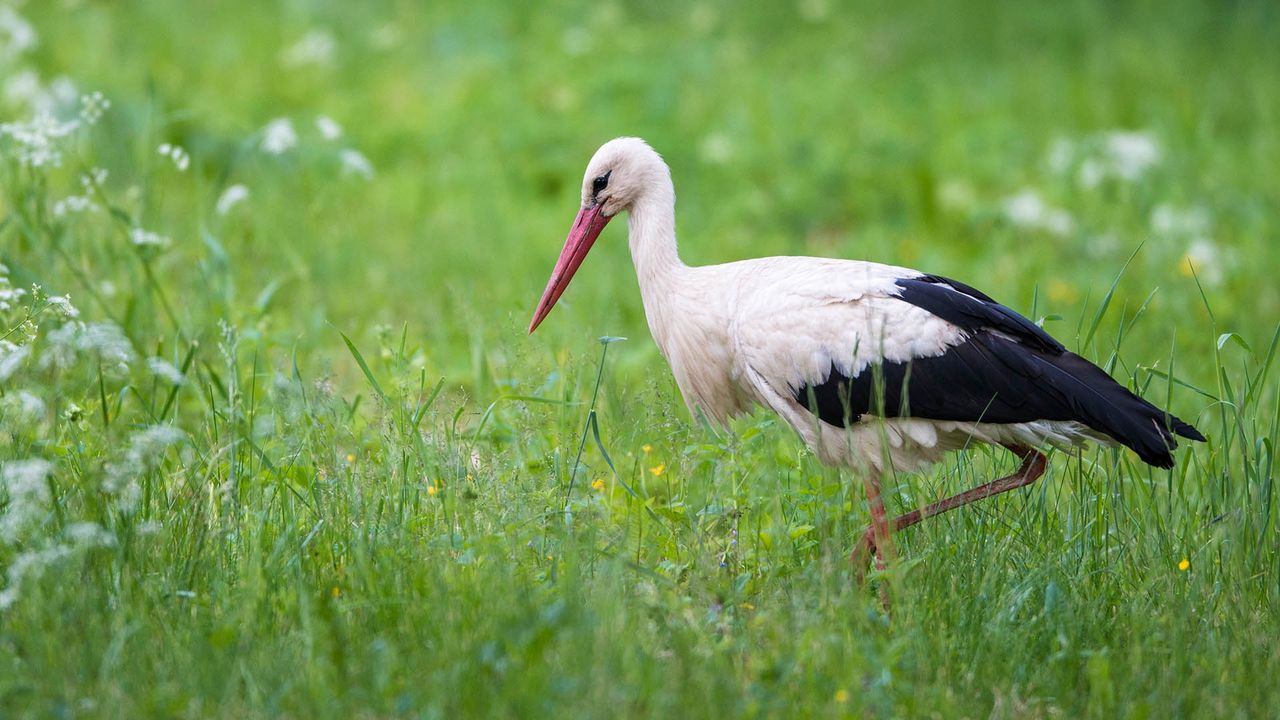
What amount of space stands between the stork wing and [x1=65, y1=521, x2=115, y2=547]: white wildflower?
178cm

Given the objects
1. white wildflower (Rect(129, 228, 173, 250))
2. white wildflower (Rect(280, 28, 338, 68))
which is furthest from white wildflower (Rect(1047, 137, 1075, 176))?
white wildflower (Rect(129, 228, 173, 250))

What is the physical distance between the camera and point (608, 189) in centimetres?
428

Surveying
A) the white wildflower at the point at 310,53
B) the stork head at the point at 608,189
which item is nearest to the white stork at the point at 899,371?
the stork head at the point at 608,189

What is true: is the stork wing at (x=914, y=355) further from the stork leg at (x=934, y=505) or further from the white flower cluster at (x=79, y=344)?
the white flower cluster at (x=79, y=344)

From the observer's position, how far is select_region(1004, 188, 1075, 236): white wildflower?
7.38 m

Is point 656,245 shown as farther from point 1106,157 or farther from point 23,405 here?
point 1106,157

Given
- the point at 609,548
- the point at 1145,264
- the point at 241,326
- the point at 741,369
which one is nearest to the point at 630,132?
the point at 1145,264

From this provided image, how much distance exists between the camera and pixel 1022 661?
3.06m

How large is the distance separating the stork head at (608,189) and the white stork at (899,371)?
0.39m

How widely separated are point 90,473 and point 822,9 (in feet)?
24.8

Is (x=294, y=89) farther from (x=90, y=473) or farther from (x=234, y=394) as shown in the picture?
(x=90, y=473)

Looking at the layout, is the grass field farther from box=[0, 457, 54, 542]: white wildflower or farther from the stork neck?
the stork neck

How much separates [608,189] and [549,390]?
2.14 ft

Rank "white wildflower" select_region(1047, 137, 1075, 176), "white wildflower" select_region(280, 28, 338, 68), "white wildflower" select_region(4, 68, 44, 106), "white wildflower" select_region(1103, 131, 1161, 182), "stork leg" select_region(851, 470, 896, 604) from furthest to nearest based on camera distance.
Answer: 1. "white wildflower" select_region(280, 28, 338, 68)
2. "white wildflower" select_region(1047, 137, 1075, 176)
3. "white wildflower" select_region(1103, 131, 1161, 182)
4. "white wildflower" select_region(4, 68, 44, 106)
5. "stork leg" select_region(851, 470, 896, 604)
